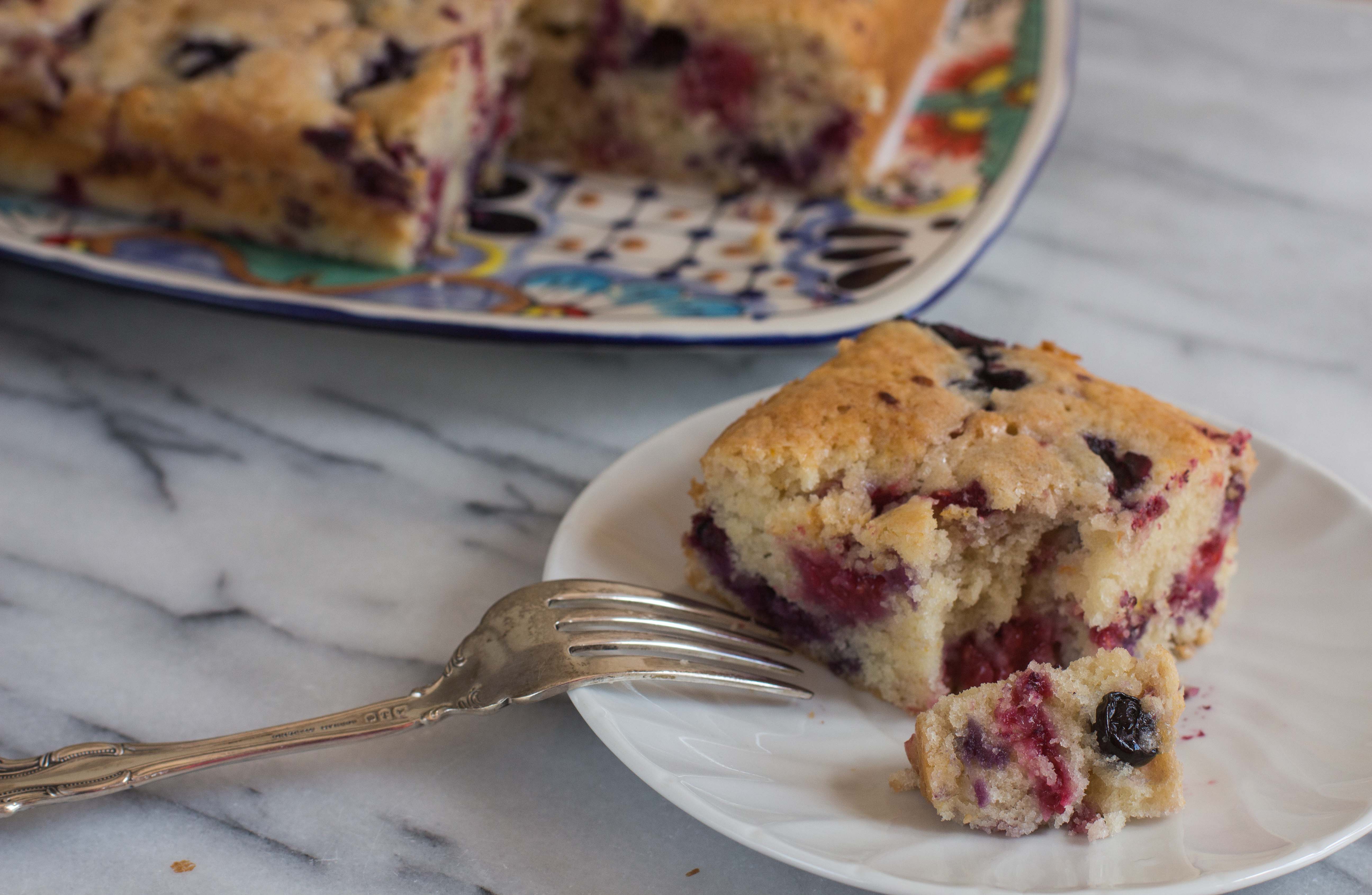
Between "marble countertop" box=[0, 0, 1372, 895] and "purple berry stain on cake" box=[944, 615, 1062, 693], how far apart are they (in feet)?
1.35

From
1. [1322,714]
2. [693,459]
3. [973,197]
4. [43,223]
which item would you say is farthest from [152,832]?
[973,197]

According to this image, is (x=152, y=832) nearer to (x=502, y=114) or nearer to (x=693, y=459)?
(x=693, y=459)

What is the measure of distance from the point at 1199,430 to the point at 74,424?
6.61 ft

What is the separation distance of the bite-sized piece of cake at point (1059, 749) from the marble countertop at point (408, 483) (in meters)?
0.22

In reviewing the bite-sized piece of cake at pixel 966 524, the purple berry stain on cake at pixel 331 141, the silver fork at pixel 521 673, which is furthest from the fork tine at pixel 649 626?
the purple berry stain on cake at pixel 331 141

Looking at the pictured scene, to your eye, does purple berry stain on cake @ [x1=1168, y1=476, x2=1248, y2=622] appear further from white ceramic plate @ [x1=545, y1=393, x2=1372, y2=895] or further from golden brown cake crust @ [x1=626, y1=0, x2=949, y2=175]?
golden brown cake crust @ [x1=626, y1=0, x2=949, y2=175]

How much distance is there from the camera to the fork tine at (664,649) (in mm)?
1639

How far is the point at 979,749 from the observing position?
1478 millimetres

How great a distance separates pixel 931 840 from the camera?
1452mm

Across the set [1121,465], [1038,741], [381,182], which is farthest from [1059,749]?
[381,182]

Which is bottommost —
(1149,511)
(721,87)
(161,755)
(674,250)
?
(161,755)

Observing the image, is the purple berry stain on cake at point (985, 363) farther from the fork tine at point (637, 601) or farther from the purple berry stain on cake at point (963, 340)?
the fork tine at point (637, 601)

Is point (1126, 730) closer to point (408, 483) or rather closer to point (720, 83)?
point (408, 483)

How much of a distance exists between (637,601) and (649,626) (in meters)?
0.04
